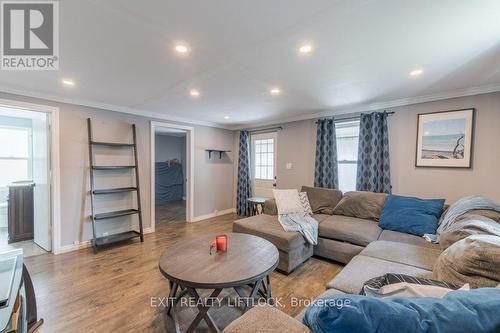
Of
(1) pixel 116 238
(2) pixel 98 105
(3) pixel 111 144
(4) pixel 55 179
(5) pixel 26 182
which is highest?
(2) pixel 98 105

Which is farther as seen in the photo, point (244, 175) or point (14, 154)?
point (244, 175)

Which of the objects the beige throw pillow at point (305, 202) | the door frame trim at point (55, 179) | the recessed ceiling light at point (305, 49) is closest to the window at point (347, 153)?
the beige throw pillow at point (305, 202)

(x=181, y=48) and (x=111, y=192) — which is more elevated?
(x=181, y=48)

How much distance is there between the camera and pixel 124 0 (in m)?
1.30

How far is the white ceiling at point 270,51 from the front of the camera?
4.57 ft

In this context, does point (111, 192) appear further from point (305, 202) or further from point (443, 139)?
point (443, 139)

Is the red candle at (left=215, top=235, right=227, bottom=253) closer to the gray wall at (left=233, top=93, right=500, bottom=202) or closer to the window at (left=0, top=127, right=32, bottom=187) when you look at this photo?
the gray wall at (left=233, top=93, right=500, bottom=202)

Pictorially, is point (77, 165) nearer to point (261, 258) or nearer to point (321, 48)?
point (261, 258)

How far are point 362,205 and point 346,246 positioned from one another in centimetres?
78

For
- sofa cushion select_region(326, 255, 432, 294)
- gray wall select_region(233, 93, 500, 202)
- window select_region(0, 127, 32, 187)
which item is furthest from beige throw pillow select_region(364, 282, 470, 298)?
window select_region(0, 127, 32, 187)

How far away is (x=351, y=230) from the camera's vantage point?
2.78m

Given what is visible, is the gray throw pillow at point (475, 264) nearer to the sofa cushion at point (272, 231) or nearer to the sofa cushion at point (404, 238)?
the sofa cushion at point (404, 238)

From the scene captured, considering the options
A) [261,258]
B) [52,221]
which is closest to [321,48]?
[261,258]

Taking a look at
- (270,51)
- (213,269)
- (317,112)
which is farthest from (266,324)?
(317,112)
